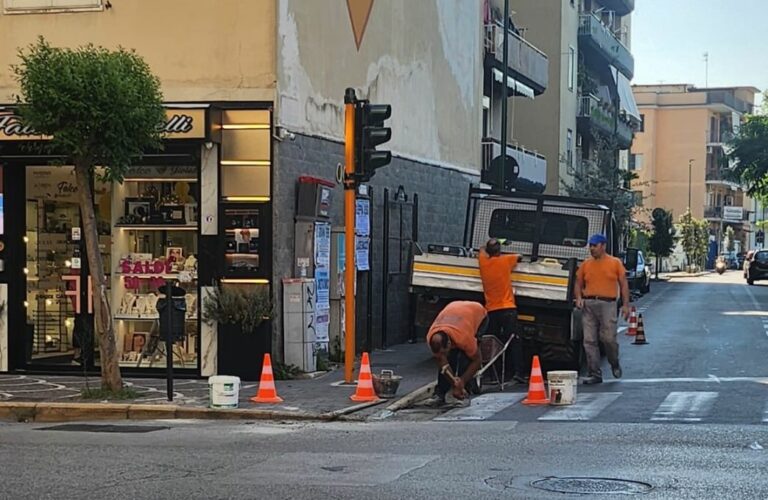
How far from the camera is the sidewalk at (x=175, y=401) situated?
11.8 metres

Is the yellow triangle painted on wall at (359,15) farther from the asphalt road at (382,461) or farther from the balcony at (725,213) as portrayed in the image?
the balcony at (725,213)

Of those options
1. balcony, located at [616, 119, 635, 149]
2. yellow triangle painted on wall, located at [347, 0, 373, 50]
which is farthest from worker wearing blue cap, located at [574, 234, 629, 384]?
balcony, located at [616, 119, 635, 149]

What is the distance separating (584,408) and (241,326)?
4987 millimetres

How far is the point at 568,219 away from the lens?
1680 centimetres

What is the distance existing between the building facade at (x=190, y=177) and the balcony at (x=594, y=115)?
30.2m

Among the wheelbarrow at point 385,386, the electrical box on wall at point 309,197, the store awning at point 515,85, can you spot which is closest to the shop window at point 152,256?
the electrical box on wall at point 309,197

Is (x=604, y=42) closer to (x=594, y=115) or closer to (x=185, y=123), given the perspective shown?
(x=594, y=115)

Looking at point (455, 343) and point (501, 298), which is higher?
point (501, 298)

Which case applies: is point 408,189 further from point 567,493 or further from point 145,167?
point 567,493

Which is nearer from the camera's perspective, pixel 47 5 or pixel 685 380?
pixel 685 380

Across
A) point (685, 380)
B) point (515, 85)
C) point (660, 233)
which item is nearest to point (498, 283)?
point (685, 380)

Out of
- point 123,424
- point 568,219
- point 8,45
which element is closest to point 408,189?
point 568,219

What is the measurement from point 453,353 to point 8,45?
25.9 feet

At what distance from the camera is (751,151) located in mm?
45344
